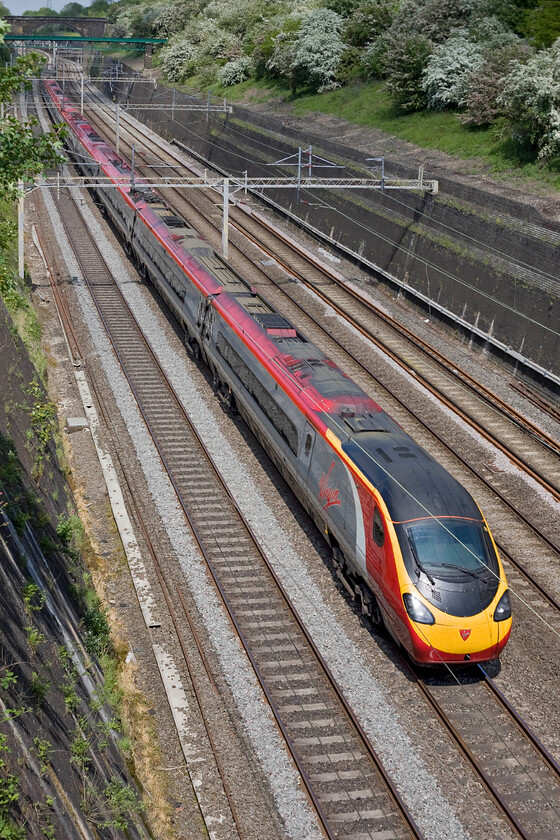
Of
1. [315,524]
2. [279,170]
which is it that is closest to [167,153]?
[279,170]

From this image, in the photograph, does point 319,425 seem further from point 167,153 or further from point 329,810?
point 167,153

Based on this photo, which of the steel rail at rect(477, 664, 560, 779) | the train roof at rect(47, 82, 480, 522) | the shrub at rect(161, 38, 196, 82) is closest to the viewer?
the steel rail at rect(477, 664, 560, 779)

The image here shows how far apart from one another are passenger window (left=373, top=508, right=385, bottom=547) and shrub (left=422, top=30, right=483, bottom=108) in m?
33.2

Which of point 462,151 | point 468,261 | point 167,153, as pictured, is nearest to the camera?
point 468,261

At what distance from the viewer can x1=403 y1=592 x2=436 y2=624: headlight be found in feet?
42.0

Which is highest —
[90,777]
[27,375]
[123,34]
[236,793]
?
[123,34]

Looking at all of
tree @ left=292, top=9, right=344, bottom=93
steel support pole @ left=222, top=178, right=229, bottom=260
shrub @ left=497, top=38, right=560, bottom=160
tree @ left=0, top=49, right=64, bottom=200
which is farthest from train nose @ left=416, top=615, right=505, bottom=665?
tree @ left=292, top=9, right=344, bottom=93

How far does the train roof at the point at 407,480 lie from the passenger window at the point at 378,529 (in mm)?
243

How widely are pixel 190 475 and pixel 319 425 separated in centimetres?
471

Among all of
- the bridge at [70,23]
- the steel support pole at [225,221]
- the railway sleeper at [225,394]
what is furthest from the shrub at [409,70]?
the bridge at [70,23]

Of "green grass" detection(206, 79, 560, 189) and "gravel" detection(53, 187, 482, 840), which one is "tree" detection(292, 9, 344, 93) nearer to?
"green grass" detection(206, 79, 560, 189)

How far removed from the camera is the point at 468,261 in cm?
2978

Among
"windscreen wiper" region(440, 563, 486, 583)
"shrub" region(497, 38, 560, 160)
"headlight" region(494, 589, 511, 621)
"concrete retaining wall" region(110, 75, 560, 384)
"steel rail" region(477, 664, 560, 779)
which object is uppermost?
"shrub" region(497, 38, 560, 160)

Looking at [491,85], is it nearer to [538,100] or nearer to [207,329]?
[538,100]
